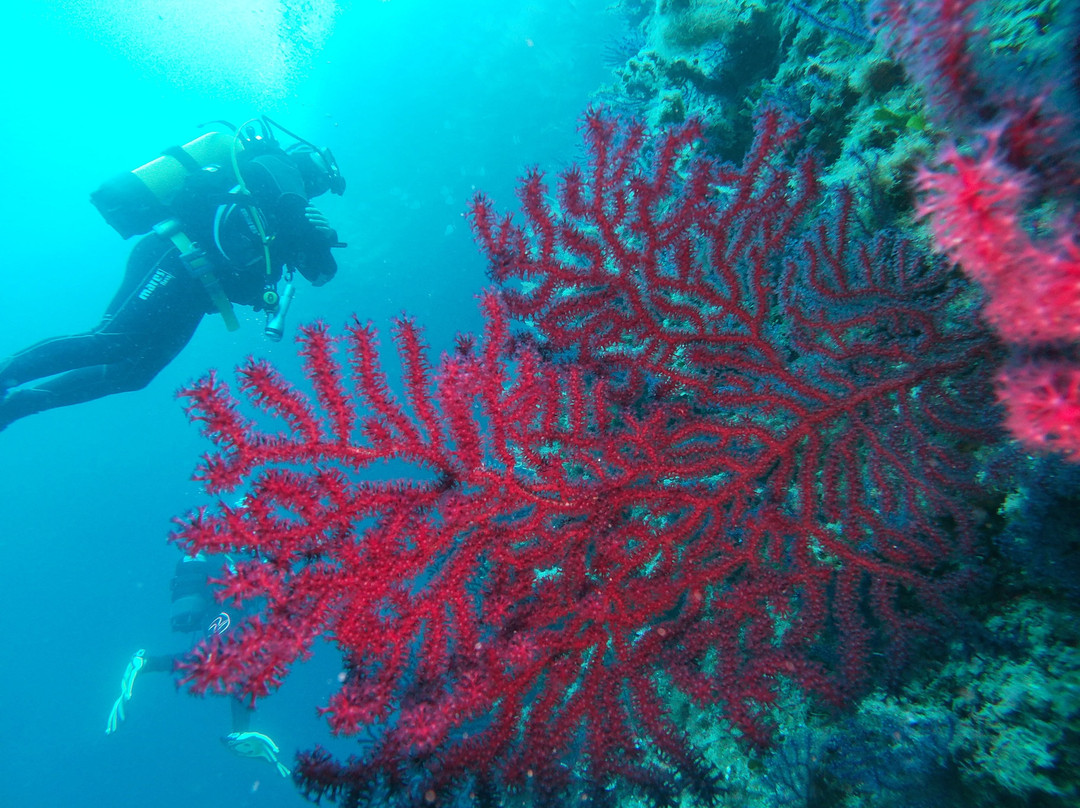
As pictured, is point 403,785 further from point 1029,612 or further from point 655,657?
point 1029,612

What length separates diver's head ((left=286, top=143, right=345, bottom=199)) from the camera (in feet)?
28.7

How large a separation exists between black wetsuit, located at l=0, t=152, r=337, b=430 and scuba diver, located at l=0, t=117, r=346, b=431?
1 centimetres

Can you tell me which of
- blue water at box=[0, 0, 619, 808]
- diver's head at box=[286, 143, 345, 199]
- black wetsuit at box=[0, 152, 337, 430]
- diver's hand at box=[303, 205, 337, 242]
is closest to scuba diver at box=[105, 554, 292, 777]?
black wetsuit at box=[0, 152, 337, 430]

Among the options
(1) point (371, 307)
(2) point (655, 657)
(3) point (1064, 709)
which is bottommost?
(3) point (1064, 709)

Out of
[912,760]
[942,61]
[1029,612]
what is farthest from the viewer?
[1029,612]

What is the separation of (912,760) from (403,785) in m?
2.36

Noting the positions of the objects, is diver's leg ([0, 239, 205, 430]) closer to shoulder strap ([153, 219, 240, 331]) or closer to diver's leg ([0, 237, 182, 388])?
diver's leg ([0, 237, 182, 388])

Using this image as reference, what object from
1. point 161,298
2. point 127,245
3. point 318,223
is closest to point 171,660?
point 161,298

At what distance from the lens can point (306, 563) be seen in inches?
87.0

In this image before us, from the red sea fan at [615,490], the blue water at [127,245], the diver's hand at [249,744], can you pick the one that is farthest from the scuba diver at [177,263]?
the blue water at [127,245]

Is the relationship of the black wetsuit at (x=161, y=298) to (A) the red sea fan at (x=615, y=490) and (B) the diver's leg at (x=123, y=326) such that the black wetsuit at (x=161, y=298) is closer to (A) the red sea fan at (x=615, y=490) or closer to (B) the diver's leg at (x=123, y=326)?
(B) the diver's leg at (x=123, y=326)

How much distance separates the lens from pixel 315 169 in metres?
8.88

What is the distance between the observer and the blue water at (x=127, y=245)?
24484 mm

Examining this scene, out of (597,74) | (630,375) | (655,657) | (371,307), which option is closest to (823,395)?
(630,375)
